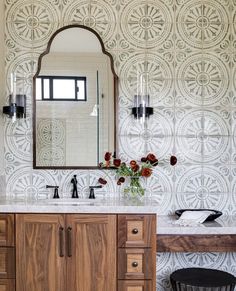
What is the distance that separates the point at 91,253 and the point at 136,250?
287mm

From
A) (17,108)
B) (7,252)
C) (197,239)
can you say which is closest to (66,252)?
(7,252)

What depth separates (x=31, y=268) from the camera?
2.25 metres

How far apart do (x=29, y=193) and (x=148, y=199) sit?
3.04 feet

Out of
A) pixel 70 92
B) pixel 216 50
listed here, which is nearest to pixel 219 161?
pixel 216 50

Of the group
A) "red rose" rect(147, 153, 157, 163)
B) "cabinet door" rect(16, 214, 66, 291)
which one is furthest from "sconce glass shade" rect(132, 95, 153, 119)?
"cabinet door" rect(16, 214, 66, 291)

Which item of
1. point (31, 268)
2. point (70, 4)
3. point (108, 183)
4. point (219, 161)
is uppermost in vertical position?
point (70, 4)

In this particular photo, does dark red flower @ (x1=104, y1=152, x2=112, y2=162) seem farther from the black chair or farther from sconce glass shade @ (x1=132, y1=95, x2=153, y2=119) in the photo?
the black chair

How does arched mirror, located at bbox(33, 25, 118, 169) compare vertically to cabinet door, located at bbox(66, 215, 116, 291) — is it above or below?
above

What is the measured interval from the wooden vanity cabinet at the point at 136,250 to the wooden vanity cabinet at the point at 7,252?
68 centimetres

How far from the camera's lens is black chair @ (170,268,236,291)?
216 cm

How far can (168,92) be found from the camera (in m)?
2.79

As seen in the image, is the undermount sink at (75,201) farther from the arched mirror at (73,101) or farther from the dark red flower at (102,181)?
the arched mirror at (73,101)

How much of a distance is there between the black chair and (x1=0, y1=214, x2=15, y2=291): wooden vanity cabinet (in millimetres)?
1043

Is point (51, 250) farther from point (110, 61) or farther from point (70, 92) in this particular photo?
point (110, 61)
